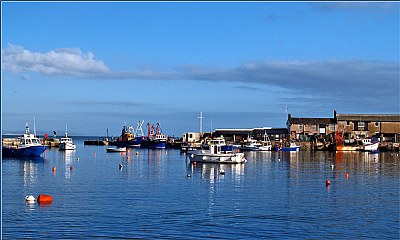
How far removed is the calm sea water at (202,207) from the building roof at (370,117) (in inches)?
2553

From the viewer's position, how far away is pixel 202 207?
31.3 m

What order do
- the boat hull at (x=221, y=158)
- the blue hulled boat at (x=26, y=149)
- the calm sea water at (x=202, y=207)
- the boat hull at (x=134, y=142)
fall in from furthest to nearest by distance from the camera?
the boat hull at (x=134, y=142), the blue hulled boat at (x=26, y=149), the boat hull at (x=221, y=158), the calm sea water at (x=202, y=207)

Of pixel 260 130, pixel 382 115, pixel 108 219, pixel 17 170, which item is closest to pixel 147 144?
pixel 260 130

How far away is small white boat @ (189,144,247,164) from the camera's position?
6562 centimetres

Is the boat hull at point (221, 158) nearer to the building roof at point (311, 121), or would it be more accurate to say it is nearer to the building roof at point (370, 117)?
the building roof at point (311, 121)

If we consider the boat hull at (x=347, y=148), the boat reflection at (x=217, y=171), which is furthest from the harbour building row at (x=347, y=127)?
the boat reflection at (x=217, y=171)

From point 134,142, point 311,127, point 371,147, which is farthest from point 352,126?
point 134,142

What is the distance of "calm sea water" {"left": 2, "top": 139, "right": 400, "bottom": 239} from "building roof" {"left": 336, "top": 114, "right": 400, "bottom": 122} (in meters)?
64.8

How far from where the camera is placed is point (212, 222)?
1054 inches

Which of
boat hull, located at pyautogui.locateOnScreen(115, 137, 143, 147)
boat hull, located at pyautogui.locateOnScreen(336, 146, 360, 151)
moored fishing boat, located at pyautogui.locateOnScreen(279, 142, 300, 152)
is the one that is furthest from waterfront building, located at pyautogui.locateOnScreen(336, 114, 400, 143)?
boat hull, located at pyautogui.locateOnScreen(115, 137, 143, 147)

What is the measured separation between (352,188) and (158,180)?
14857mm

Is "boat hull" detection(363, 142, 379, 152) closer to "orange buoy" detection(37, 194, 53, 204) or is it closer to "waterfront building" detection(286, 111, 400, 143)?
"waterfront building" detection(286, 111, 400, 143)

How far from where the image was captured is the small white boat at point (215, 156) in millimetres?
65625

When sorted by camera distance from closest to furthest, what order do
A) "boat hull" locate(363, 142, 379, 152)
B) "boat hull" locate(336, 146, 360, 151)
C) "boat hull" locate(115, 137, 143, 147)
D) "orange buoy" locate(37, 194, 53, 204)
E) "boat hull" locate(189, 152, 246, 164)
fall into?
"orange buoy" locate(37, 194, 53, 204), "boat hull" locate(189, 152, 246, 164), "boat hull" locate(363, 142, 379, 152), "boat hull" locate(336, 146, 360, 151), "boat hull" locate(115, 137, 143, 147)
